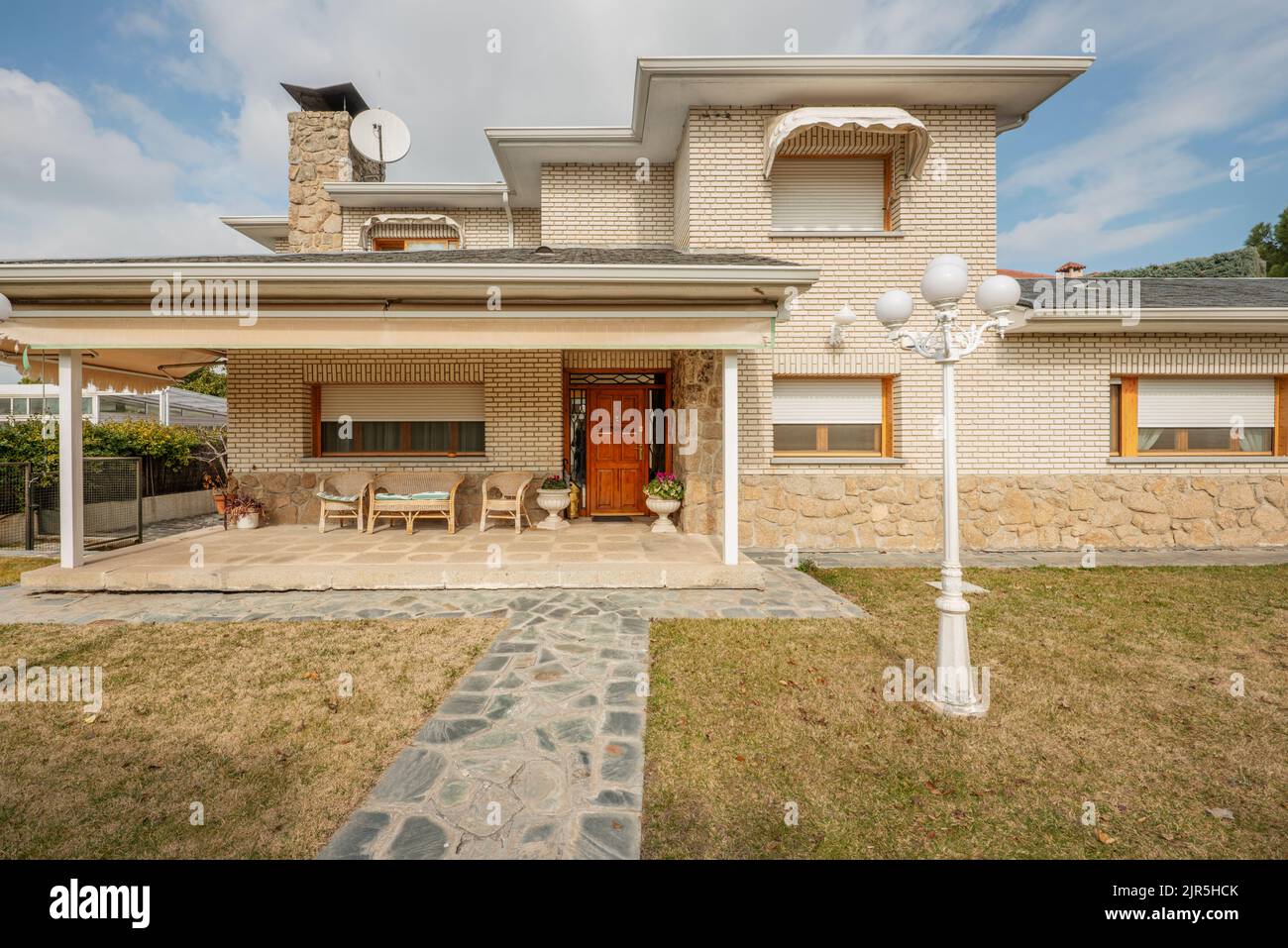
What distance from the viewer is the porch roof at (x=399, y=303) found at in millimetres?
5426

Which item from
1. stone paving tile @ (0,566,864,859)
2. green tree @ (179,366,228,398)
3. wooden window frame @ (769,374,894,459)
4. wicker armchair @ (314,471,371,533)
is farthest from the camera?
green tree @ (179,366,228,398)

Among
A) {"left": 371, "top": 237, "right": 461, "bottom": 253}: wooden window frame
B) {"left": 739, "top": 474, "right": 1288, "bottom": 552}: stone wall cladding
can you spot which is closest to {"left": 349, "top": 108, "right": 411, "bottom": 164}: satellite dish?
{"left": 371, "top": 237, "right": 461, "bottom": 253}: wooden window frame

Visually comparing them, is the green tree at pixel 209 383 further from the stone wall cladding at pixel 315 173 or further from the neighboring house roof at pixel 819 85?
the neighboring house roof at pixel 819 85

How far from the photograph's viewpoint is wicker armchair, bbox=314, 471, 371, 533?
25.5ft

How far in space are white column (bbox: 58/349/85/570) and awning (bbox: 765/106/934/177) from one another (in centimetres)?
920

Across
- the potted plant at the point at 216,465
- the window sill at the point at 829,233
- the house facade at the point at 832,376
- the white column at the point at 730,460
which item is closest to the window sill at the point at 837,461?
the house facade at the point at 832,376

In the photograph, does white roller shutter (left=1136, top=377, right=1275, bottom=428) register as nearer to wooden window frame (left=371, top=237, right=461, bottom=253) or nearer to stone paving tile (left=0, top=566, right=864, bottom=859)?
stone paving tile (left=0, top=566, right=864, bottom=859)

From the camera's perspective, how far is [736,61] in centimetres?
734

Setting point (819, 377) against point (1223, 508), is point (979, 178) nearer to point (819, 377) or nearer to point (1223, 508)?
point (819, 377)

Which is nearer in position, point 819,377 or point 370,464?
point 819,377
